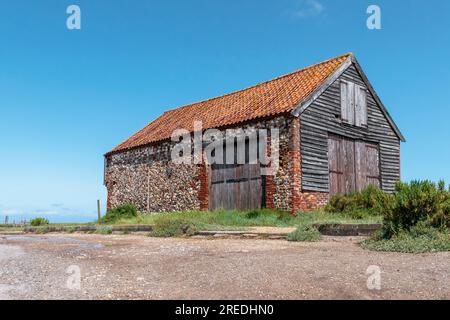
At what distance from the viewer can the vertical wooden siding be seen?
16.3 meters

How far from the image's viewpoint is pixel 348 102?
18328mm

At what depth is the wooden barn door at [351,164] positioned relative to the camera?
17.3 meters

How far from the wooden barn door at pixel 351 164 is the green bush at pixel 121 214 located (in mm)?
10255

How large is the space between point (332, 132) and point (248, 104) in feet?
13.3

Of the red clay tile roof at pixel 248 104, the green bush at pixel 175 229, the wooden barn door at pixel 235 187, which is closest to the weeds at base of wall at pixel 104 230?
the green bush at pixel 175 229

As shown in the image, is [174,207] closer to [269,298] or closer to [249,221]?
[249,221]

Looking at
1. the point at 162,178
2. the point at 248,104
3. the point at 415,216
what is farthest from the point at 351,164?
the point at 415,216

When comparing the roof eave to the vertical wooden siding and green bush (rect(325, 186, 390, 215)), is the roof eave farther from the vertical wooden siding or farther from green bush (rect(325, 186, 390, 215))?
green bush (rect(325, 186, 390, 215))

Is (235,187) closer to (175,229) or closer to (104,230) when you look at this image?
(104,230)

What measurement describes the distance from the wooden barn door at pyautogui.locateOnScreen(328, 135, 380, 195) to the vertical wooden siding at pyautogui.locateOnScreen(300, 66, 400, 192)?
0.27 m

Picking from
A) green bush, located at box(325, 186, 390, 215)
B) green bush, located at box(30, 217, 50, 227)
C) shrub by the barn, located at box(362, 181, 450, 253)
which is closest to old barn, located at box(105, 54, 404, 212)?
green bush, located at box(325, 186, 390, 215)

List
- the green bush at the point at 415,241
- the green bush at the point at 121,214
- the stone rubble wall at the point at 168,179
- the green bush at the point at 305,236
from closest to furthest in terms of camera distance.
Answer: the green bush at the point at 415,241 → the green bush at the point at 305,236 → the stone rubble wall at the point at 168,179 → the green bush at the point at 121,214

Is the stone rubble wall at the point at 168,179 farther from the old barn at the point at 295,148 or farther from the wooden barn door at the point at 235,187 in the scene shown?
the wooden barn door at the point at 235,187
